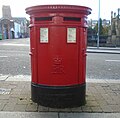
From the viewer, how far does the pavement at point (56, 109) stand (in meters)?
4.27

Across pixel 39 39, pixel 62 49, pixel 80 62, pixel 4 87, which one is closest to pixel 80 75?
pixel 80 62

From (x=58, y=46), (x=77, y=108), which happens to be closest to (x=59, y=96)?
(x=77, y=108)

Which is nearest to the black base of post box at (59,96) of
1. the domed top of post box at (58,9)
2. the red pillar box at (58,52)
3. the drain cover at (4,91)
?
the red pillar box at (58,52)

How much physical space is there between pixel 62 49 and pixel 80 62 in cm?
43

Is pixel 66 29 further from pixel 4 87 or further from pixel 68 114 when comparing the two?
pixel 4 87

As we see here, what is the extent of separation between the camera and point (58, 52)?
4523 millimetres

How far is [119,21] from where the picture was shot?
39188 millimetres

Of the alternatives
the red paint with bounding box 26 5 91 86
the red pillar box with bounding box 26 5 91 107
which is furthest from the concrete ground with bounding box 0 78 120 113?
the red paint with bounding box 26 5 91 86

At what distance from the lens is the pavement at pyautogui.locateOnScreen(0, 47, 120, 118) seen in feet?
14.0

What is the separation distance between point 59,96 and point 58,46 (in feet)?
2.84

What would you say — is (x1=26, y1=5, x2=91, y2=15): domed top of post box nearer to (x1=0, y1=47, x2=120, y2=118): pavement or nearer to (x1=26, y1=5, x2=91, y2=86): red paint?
(x1=26, y1=5, x2=91, y2=86): red paint

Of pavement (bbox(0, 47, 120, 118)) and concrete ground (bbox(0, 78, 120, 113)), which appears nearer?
pavement (bbox(0, 47, 120, 118))

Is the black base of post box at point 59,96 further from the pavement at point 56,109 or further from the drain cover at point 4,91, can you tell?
the drain cover at point 4,91

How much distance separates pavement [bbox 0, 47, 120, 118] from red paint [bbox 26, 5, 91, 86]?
0.47m
